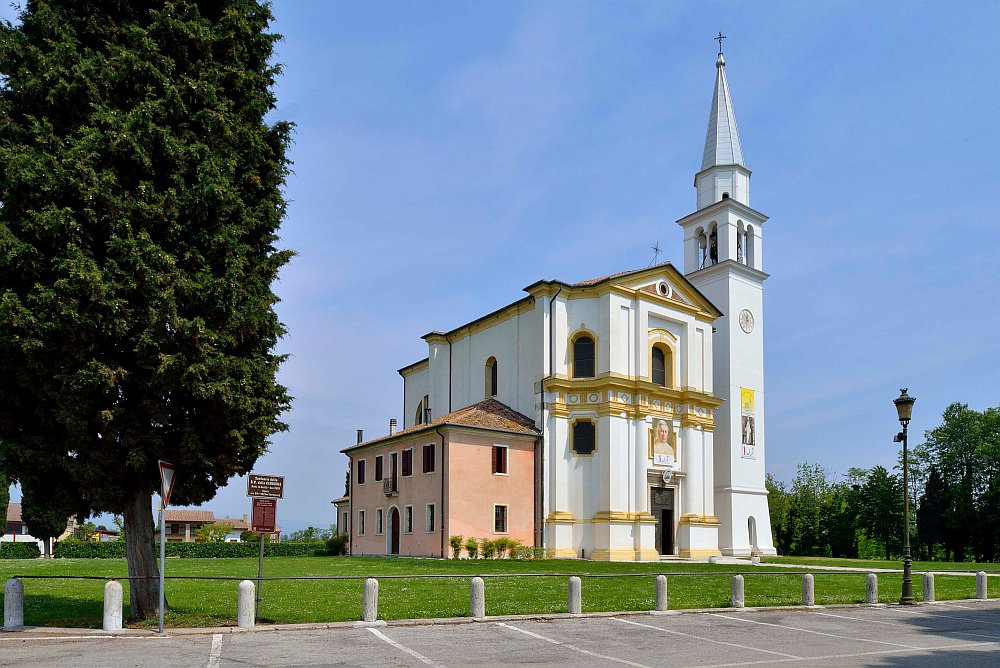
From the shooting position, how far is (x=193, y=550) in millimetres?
58781

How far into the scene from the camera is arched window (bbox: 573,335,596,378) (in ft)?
149

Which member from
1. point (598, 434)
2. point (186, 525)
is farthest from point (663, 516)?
point (186, 525)

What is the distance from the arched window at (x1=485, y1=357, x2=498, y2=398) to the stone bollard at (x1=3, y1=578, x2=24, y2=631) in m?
36.1

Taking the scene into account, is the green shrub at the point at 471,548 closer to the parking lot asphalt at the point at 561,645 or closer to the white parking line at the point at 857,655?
the parking lot asphalt at the point at 561,645

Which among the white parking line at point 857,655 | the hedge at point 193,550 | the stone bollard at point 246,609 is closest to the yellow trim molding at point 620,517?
the hedge at point 193,550

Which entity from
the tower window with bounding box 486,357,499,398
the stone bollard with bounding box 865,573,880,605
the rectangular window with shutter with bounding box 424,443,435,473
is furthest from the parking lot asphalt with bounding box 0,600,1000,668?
the tower window with bounding box 486,357,499,398

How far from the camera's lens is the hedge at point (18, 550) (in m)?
57.9

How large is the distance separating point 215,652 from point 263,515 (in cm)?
392

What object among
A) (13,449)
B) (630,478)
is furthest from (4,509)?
(13,449)

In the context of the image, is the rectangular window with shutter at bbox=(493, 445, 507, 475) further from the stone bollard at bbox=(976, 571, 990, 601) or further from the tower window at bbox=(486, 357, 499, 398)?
the stone bollard at bbox=(976, 571, 990, 601)

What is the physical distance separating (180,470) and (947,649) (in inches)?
532

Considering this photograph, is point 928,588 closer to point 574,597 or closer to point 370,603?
point 574,597

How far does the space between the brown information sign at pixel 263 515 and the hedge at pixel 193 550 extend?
42457mm

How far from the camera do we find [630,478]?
44.2 meters
